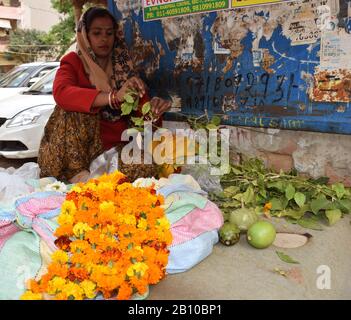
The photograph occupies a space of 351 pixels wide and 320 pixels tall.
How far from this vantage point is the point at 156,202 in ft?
7.10

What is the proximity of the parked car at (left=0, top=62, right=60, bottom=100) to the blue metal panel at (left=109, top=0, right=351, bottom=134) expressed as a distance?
119 inches

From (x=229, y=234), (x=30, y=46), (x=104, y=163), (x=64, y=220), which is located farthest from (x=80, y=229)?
(x=30, y=46)

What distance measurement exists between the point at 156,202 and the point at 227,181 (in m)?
1.22

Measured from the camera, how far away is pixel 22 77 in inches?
267

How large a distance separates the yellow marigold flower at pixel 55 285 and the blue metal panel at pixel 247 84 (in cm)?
222

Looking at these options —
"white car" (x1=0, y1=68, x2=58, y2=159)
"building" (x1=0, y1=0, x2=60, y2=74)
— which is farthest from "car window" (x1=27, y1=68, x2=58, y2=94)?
"building" (x1=0, y1=0, x2=60, y2=74)

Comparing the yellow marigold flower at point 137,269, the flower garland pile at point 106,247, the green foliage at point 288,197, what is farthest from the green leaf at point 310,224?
the yellow marigold flower at point 137,269

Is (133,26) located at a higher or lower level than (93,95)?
higher

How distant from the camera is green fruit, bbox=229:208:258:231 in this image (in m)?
2.55

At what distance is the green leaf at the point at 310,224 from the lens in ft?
8.68

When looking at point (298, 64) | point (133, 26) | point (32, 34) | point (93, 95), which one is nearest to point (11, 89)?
point (133, 26)

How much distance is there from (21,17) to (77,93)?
31.9 metres

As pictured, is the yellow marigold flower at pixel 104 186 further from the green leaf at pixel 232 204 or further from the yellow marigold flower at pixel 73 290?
the green leaf at pixel 232 204
